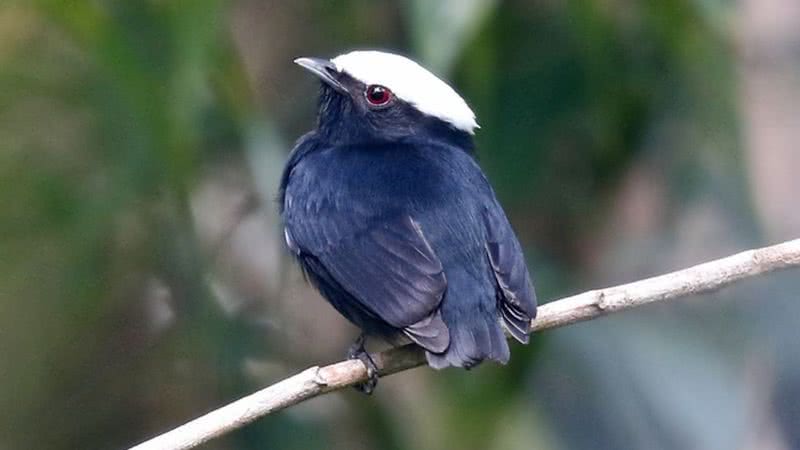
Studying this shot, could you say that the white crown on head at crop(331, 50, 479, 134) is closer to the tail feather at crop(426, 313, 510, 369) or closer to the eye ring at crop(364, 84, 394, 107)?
the eye ring at crop(364, 84, 394, 107)

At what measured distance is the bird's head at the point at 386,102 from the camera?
4.57 m

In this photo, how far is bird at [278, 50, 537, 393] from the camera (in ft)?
12.5

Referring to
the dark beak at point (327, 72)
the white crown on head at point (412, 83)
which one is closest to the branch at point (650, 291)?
the white crown on head at point (412, 83)

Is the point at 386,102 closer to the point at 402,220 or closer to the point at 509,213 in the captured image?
the point at 402,220

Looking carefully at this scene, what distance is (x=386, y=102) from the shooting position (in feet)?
15.1

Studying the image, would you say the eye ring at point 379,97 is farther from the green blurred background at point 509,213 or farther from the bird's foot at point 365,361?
the bird's foot at point 365,361

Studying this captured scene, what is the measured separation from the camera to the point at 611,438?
5105mm

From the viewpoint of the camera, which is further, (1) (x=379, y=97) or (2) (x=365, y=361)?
(1) (x=379, y=97)

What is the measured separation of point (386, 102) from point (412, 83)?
0.34ft

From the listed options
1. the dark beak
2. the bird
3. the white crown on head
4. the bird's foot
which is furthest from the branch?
the dark beak

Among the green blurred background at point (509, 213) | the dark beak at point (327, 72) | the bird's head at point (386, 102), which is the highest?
the dark beak at point (327, 72)

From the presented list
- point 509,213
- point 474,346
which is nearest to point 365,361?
point 474,346

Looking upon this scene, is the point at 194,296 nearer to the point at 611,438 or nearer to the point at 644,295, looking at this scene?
the point at 611,438

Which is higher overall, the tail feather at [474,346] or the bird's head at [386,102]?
the bird's head at [386,102]
